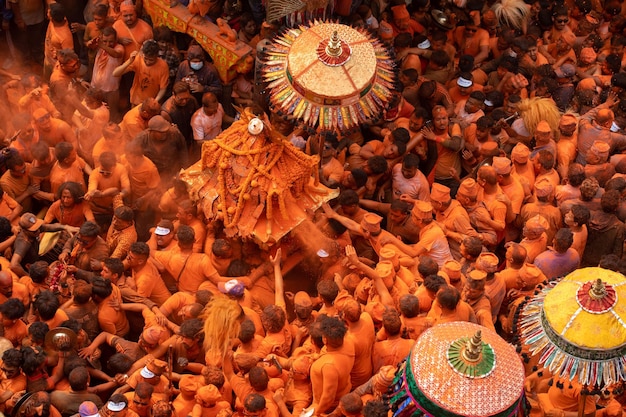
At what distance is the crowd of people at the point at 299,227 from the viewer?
10.0 metres

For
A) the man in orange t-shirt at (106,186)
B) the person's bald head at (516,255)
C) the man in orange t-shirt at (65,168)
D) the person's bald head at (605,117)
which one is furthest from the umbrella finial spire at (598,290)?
the man in orange t-shirt at (65,168)

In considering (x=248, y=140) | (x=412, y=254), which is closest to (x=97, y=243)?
(x=248, y=140)

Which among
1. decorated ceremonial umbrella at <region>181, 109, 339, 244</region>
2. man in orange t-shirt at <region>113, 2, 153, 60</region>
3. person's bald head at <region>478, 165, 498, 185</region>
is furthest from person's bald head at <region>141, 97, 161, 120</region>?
person's bald head at <region>478, 165, 498, 185</region>

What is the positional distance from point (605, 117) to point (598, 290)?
6.34m

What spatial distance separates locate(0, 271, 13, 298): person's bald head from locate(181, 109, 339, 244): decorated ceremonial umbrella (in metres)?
2.13

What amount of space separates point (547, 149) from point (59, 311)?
6295 mm

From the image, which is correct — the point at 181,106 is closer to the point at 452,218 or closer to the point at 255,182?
the point at 255,182

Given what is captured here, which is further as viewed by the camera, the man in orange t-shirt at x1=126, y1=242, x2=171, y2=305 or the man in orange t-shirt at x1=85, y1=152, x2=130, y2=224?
the man in orange t-shirt at x1=85, y1=152, x2=130, y2=224

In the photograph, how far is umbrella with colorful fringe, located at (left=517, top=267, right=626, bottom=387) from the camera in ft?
24.1

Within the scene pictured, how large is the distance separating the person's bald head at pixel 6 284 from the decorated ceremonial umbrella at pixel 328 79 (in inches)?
127

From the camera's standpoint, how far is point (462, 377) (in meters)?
7.31

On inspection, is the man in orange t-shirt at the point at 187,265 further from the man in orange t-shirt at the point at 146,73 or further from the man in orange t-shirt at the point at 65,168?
the man in orange t-shirt at the point at 146,73

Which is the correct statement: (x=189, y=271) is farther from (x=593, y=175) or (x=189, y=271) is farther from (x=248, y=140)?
(x=593, y=175)

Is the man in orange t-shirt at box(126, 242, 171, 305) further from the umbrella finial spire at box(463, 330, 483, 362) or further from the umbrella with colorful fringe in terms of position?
the umbrella with colorful fringe
